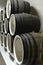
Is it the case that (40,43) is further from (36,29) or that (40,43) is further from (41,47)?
(36,29)

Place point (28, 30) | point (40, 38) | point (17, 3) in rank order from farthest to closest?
point (17, 3) < point (28, 30) < point (40, 38)

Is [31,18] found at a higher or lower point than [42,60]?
higher

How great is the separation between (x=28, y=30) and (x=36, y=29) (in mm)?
130

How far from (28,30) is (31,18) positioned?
0.56ft

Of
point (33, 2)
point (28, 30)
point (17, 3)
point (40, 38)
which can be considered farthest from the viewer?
point (33, 2)

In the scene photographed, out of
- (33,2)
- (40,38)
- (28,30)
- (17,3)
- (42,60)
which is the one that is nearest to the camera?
(42,60)

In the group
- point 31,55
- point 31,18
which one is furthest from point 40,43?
point 31,18

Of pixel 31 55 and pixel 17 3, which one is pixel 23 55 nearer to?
pixel 31 55

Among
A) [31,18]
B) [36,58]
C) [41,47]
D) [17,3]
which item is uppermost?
[17,3]

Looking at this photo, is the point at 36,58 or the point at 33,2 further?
the point at 33,2

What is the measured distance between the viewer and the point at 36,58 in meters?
1.29

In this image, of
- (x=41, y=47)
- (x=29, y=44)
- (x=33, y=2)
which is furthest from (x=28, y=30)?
(x=33, y=2)

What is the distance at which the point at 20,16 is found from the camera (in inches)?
63.5

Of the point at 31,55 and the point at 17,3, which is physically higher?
the point at 17,3
